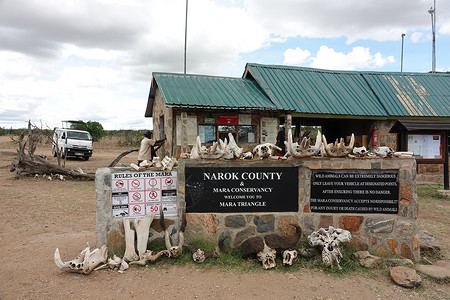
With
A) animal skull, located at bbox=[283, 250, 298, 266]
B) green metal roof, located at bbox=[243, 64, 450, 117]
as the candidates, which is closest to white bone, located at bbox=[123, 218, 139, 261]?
animal skull, located at bbox=[283, 250, 298, 266]

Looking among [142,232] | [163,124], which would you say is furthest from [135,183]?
[163,124]

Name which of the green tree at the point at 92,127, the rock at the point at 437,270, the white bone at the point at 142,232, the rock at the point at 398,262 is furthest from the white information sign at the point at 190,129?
the green tree at the point at 92,127

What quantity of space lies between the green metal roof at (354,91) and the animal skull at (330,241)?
8.11 metres

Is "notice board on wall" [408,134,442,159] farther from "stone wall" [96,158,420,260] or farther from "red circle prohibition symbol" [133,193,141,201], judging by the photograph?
"red circle prohibition symbol" [133,193,141,201]

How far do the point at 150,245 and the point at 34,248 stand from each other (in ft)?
6.75

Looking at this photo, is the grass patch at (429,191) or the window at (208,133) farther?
the window at (208,133)

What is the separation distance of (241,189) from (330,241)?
1412 mm

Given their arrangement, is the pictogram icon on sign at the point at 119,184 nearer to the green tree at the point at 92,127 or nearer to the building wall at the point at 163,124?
the building wall at the point at 163,124

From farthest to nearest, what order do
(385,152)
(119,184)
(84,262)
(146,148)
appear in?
(146,148) < (385,152) < (119,184) < (84,262)

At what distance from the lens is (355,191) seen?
4801 millimetres

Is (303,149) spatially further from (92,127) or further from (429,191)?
(92,127)

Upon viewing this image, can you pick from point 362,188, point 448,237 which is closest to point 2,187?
point 362,188

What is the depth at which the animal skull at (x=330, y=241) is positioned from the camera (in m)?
4.32

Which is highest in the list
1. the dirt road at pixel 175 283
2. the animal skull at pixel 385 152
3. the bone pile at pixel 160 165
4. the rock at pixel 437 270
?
the animal skull at pixel 385 152
